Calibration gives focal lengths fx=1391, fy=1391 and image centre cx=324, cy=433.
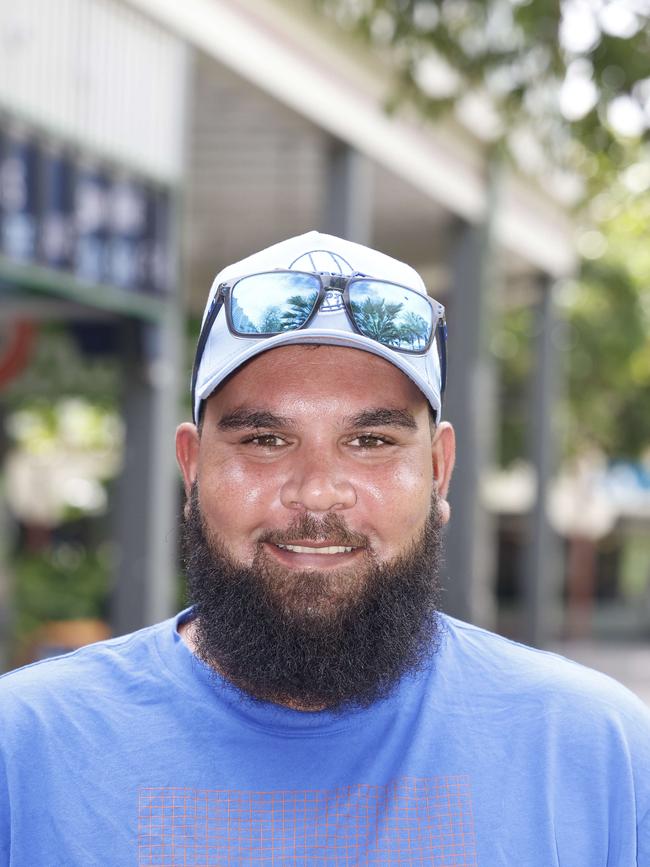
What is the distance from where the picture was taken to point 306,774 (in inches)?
79.2

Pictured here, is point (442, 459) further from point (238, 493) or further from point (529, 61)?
point (529, 61)

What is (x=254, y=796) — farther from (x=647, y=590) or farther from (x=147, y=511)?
(x=647, y=590)

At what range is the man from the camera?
1976 millimetres

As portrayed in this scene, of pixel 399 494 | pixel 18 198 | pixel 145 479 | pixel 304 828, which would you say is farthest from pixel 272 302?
pixel 145 479

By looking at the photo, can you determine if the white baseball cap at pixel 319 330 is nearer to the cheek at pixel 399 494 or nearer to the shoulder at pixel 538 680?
the cheek at pixel 399 494

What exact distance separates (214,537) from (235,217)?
12194 millimetres

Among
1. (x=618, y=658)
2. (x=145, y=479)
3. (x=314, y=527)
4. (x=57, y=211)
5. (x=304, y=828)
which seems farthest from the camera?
(x=618, y=658)

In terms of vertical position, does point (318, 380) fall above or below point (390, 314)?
below

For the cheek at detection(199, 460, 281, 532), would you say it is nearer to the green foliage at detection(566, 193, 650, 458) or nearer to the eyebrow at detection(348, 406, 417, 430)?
the eyebrow at detection(348, 406, 417, 430)

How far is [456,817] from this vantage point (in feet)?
6.52

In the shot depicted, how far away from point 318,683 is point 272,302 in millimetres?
600

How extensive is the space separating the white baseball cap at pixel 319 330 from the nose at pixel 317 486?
0.18m

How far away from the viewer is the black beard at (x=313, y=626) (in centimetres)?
213

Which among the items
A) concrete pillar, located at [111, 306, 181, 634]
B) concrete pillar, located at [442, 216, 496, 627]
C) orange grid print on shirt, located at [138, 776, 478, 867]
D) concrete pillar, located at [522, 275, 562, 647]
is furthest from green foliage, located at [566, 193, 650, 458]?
orange grid print on shirt, located at [138, 776, 478, 867]
